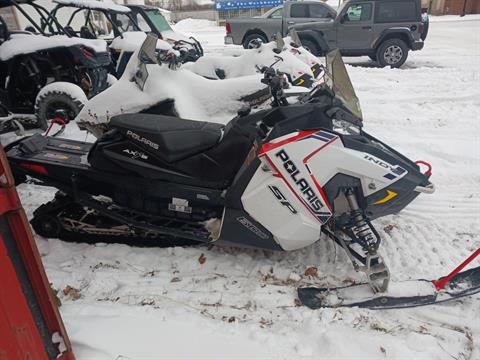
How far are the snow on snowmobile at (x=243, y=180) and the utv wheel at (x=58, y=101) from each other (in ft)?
8.35

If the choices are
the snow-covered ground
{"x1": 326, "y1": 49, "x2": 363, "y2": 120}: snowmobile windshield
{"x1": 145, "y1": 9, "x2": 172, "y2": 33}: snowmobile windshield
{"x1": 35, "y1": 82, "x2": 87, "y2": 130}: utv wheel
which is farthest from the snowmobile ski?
{"x1": 145, "y1": 9, "x2": 172, "y2": 33}: snowmobile windshield

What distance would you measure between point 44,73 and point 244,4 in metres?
23.0

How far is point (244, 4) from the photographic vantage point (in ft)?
86.4

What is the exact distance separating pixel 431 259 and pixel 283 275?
1104mm

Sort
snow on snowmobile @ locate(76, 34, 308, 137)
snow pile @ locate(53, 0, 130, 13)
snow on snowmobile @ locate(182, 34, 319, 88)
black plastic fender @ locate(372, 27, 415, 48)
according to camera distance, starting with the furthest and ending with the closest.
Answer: black plastic fender @ locate(372, 27, 415, 48)
snow pile @ locate(53, 0, 130, 13)
snow on snowmobile @ locate(182, 34, 319, 88)
snow on snowmobile @ locate(76, 34, 308, 137)

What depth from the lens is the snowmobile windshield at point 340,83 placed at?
238 centimetres

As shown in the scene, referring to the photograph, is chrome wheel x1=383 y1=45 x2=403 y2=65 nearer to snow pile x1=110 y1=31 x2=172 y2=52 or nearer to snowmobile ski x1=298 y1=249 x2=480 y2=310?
snow pile x1=110 y1=31 x2=172 y2=52

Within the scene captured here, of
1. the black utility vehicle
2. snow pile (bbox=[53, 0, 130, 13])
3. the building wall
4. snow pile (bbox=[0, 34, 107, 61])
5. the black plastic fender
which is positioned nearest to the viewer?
snow pile (bbox=[0, 34, 107, 61])

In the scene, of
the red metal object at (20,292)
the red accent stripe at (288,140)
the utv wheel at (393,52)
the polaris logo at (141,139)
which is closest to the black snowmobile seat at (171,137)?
the polaris logo at (141,139)

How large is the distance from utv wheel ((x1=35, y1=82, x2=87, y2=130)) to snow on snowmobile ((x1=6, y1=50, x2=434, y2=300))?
255 centimetres

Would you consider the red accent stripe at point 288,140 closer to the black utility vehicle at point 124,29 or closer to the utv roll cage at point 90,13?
the black utility vehicle at point 124,29

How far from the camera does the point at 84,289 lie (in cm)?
258

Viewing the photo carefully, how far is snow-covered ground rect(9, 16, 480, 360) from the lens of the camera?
2.10 meters

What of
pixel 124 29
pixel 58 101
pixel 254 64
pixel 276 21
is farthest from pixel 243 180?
pixel 276 21
